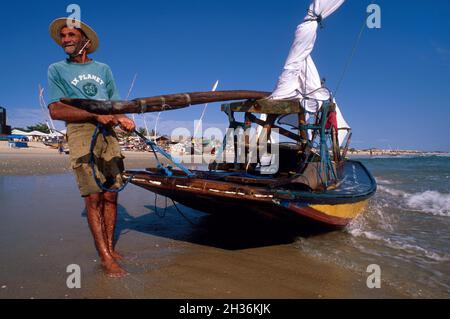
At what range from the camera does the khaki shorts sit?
9.83ft

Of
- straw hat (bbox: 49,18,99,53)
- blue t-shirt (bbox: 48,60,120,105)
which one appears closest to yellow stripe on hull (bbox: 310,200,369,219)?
blue t-shirt (bbox: 48,60,120,105)

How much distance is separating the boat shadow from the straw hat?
7.75 ft

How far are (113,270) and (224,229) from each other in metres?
2.29

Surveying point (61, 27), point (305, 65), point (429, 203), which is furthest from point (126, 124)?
point (429, 203)

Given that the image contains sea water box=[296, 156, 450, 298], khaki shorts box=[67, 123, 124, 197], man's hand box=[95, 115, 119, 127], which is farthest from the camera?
sea water box=[296, 156, 450, 298]

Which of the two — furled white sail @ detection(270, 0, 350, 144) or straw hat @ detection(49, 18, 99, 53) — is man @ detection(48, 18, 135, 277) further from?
furled white sail @ detection(270, 0, 350, 144)

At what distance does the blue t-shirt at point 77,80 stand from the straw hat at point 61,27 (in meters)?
0.25

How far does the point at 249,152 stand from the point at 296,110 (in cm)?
121

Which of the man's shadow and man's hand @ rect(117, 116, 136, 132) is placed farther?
the man's shadow

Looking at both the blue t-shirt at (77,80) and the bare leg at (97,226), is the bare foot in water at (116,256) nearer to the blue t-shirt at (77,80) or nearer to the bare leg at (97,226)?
the bare leg at (97,226)

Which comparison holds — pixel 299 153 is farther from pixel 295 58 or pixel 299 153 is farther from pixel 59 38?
pixel 59 38

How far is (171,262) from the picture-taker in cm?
334

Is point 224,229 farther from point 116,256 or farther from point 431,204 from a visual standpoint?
point 431,204

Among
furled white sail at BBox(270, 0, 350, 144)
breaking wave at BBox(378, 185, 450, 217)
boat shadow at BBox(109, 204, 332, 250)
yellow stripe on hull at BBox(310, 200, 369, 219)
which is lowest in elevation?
breaking wave at BBox(378, 185, 450, 217)
